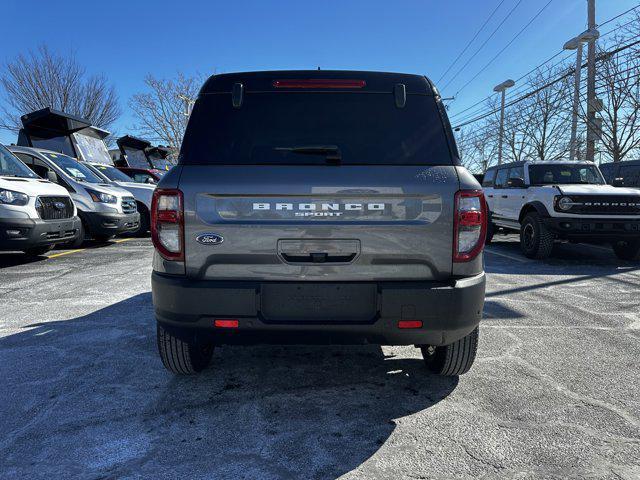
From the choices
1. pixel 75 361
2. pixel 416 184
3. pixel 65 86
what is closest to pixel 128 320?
pixel 75 361

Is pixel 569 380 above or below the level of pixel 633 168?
below

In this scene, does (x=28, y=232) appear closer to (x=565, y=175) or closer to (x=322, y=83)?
(x=322, y=83)

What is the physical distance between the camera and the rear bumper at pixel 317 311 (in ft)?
7.36

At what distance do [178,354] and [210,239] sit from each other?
0.94m

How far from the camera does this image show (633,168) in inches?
422

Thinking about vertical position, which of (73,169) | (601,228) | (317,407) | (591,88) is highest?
(591,88)

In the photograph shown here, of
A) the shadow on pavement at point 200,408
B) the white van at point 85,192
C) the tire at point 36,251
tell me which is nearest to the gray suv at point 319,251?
the shadow on pavement at point 200,408

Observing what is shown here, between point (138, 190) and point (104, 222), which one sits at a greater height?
point (138, 190)

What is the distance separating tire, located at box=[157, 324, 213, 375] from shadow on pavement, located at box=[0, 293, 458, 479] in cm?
11

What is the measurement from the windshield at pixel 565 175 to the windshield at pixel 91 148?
1103 centimetres

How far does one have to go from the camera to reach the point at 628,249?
806cm

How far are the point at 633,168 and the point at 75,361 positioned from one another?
495 inches

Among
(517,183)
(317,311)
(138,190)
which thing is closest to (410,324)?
(317,311)

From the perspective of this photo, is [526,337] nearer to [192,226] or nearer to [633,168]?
[192,226]
